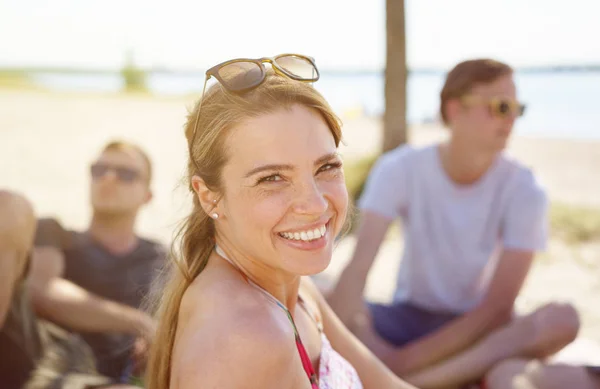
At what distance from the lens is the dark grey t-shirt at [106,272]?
3082 mm

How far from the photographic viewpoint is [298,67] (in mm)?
1653

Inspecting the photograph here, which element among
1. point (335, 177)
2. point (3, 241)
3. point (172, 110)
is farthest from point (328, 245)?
point (172, 110)

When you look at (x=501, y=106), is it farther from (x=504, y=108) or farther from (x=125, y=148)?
(x=125, y=148)

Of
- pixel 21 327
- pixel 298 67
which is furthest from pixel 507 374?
pixel 21 327

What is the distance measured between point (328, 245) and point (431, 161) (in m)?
1.88

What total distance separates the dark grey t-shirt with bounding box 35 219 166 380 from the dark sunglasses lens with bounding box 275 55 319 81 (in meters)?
1.77

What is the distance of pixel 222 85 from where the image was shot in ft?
5.03

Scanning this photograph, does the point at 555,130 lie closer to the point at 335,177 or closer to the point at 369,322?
the point at 369,322

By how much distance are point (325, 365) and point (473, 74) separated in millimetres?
2052

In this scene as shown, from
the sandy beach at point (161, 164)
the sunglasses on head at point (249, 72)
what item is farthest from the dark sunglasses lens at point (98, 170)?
the sunglasses on head at point (249, 72)

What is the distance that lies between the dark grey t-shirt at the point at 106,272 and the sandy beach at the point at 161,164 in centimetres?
59

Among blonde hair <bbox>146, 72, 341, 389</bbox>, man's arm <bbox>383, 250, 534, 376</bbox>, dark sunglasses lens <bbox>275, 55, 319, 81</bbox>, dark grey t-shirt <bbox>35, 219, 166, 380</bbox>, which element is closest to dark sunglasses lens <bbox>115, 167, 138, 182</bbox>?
dark grey t-shirt <bbox>35, 219, 166, 380</bbox>

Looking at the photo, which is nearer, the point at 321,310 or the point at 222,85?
the point at 222,85

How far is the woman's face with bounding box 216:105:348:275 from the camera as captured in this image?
1.45m
